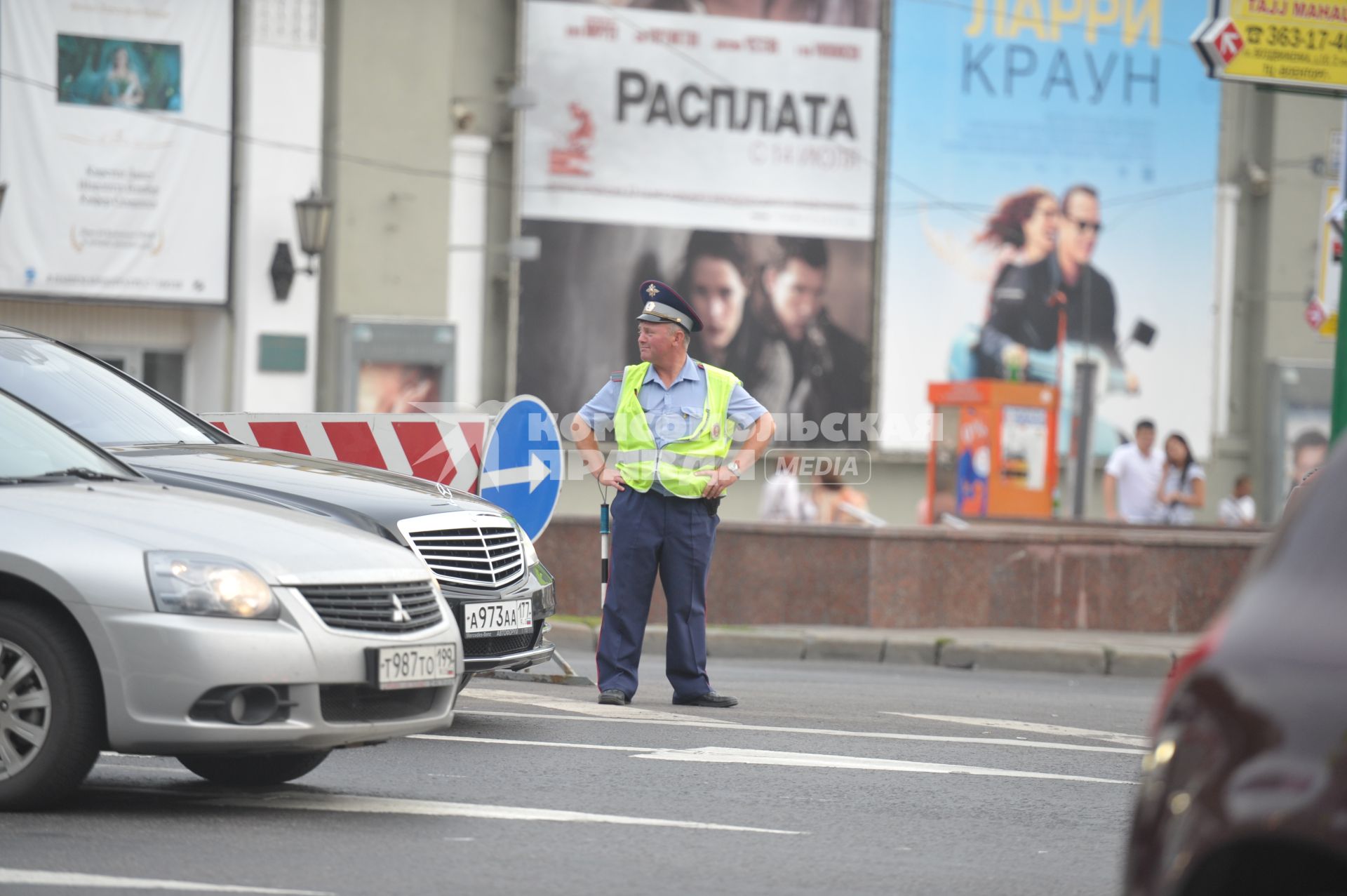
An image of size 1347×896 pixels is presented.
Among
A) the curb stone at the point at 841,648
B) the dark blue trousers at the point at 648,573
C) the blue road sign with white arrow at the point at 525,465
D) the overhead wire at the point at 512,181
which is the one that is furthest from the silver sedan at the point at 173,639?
the overhead wire at the point at 512,181

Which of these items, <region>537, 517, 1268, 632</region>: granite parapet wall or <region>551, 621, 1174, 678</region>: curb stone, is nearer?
<region>551, 621, 1174, 678</region>: curb stone

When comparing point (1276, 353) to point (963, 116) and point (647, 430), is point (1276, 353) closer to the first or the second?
point (963, 116)

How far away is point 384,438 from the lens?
34.4ft

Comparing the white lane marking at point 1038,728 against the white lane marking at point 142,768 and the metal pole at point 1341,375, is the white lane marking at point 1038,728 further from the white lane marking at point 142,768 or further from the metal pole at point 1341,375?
the metal pole at point 1341,375

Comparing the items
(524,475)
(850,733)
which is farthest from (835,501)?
(850,733)

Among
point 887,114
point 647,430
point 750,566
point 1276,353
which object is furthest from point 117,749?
point 1276,353

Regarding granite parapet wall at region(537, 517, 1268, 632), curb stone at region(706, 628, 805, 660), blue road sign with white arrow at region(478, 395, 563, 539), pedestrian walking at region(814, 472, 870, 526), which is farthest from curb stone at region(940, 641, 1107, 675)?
pedestrian walking at region(814, 472, 870, 526)

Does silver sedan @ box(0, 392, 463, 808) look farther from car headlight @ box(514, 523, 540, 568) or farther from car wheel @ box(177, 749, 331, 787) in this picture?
car headlight @ box(514, 523, 540, 568)

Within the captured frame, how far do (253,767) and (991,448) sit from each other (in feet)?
49.1

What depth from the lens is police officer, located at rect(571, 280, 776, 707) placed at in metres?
9.51

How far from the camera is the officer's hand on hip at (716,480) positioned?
942cm

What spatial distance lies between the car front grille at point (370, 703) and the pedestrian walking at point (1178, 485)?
609 inches

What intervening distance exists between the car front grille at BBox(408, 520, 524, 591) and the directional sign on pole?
7940 millimetres

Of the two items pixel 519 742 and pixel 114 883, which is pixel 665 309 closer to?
pixel 519 742
